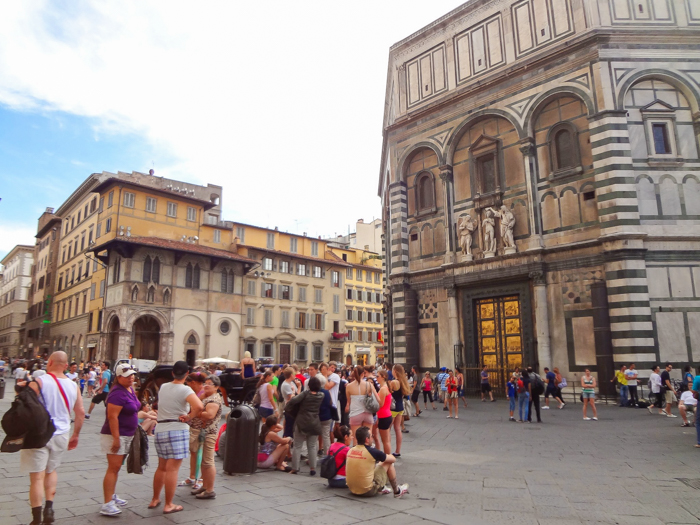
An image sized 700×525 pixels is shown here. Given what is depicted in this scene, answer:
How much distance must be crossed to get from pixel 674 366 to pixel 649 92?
9.98 meters

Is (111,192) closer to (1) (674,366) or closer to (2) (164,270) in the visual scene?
(2) (164,270)

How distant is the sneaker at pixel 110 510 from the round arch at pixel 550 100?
19208 millimetres

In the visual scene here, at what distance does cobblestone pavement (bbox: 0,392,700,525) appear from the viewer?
218 inches

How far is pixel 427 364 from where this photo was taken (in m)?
22.5

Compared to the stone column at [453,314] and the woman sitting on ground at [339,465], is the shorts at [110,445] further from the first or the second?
the stone column at [453,314]

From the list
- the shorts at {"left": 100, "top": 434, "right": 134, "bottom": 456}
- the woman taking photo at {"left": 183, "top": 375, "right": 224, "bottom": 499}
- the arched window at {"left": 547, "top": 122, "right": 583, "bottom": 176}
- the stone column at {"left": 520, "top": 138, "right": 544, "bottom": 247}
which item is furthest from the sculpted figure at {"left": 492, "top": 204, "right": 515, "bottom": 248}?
the shorts at {"left": 100, "top": 434, "right": 134, "bottom": 456}

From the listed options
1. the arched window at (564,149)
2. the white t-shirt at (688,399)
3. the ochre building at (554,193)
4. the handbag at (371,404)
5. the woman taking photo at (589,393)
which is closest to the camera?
the handbag at (371,404)

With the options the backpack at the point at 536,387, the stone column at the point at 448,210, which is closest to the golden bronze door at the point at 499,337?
the stone column at the point at 448,210

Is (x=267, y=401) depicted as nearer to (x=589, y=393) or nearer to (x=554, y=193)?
(x=589, y=393)

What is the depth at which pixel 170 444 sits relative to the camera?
18.3 ft

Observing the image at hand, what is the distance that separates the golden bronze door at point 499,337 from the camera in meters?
19.9

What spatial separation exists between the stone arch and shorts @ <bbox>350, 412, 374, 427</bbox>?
52.1 ft

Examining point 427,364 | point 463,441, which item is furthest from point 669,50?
point 463,441

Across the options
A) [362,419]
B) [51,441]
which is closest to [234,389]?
[362,419]
